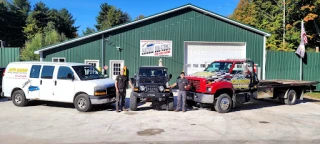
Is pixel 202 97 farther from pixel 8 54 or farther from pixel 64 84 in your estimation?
pixel 8 54

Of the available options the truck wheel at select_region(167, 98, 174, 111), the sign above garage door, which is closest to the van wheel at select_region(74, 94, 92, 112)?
the truck wheel at select_region(167, 98, 174, 111)

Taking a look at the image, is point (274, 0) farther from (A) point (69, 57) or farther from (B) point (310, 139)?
(B) point (310, 139)

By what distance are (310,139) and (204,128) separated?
291 cm

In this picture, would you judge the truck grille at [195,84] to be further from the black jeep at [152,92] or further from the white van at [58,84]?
the white van at [58,84]

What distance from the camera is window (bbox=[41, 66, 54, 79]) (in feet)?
36.8

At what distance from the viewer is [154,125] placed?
8.62 metres

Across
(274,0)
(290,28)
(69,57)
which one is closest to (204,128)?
(69,57)

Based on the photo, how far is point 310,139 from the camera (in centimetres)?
722

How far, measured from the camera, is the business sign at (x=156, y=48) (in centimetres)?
1967

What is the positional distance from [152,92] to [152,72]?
1430 millimetres

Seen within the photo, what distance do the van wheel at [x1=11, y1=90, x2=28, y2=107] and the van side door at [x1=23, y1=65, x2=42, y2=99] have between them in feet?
0.91

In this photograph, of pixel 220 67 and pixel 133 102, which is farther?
pixel 220 67

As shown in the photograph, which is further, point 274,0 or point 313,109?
point 274,0

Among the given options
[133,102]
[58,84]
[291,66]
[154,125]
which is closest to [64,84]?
[58,84]
